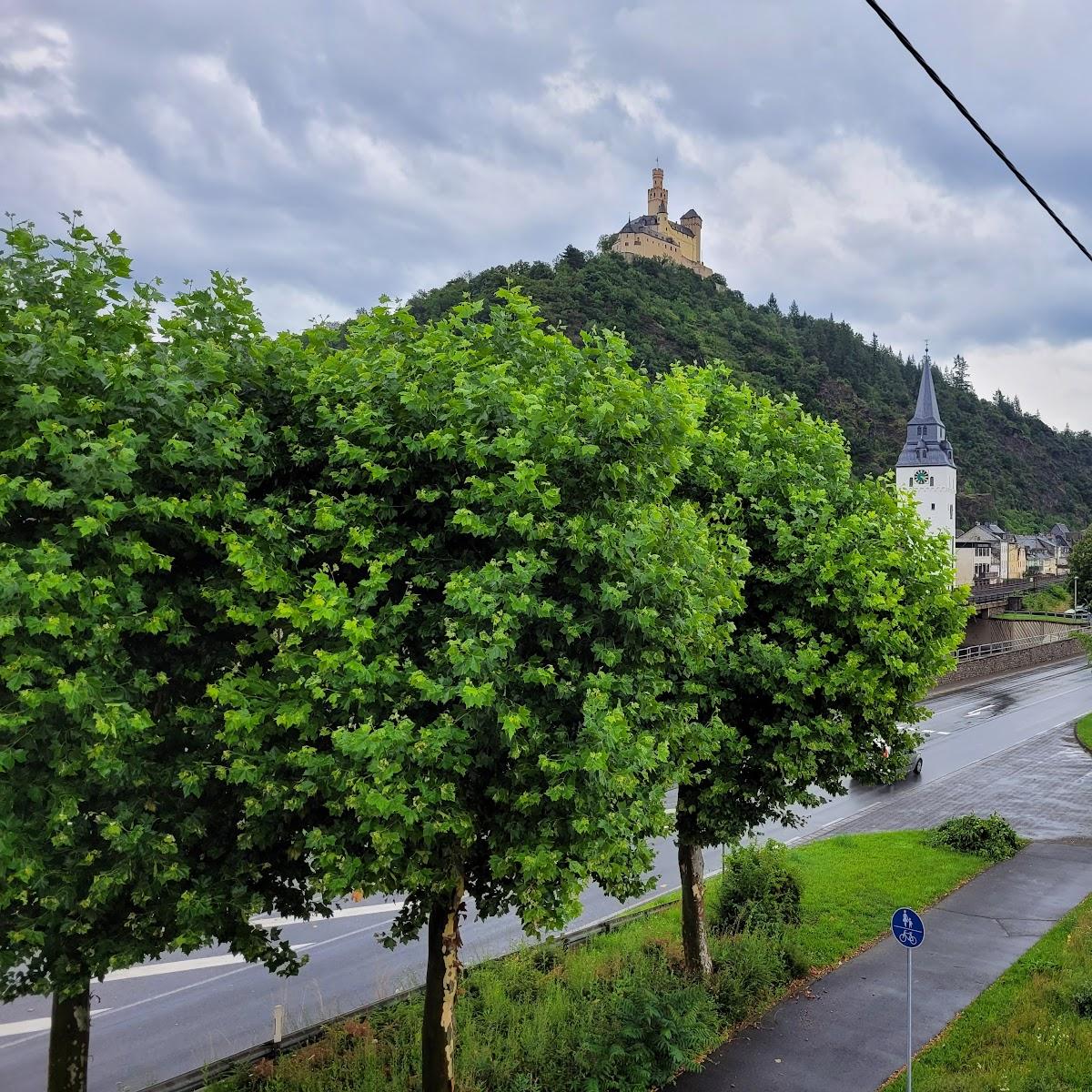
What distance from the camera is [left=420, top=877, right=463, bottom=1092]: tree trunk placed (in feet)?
30.2

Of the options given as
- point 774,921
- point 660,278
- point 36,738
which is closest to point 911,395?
point 660,278

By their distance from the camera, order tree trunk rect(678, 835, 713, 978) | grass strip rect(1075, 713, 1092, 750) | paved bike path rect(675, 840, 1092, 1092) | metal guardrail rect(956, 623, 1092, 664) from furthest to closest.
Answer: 1. metal guardrail rect(956, 623, 1092, 664)
2. grass strip rect(1075, 713, 1092, 750)
3. tree trunk rect(678, 835, 713, 978)
4. paved bike path rect(675, 840, 1092, 1092)

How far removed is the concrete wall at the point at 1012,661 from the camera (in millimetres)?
51191

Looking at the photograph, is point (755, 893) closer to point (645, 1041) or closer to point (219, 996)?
point (645, 1041)

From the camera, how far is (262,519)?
7.34 m

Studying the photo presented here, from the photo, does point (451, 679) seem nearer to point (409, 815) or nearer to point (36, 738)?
point (409, 815)

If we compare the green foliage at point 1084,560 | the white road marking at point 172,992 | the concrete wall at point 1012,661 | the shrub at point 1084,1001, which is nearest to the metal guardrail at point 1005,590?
the concrete wall at point 1012,661

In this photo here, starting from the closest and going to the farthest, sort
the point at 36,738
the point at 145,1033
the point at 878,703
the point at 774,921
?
1. the point at 36,738
2. the point at 878,703
3. the point at 145,1033
4. the point at 774,921

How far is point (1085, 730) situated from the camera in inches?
1385

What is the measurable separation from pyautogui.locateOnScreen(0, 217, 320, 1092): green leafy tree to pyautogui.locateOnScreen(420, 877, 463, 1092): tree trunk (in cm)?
166

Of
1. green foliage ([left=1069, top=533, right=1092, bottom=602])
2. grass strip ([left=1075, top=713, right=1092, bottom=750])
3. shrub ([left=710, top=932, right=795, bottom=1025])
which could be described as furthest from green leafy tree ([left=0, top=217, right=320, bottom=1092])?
green foliage ([left=1069, top=533, right=1092, bottom=602])

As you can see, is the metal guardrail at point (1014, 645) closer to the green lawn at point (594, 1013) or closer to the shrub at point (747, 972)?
the green lawn at point (594, 1013)

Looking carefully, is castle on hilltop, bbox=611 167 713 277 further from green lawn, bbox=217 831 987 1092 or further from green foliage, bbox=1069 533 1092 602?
green lawn, bbox=217 831 987 1092

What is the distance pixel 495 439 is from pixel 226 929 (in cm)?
483
